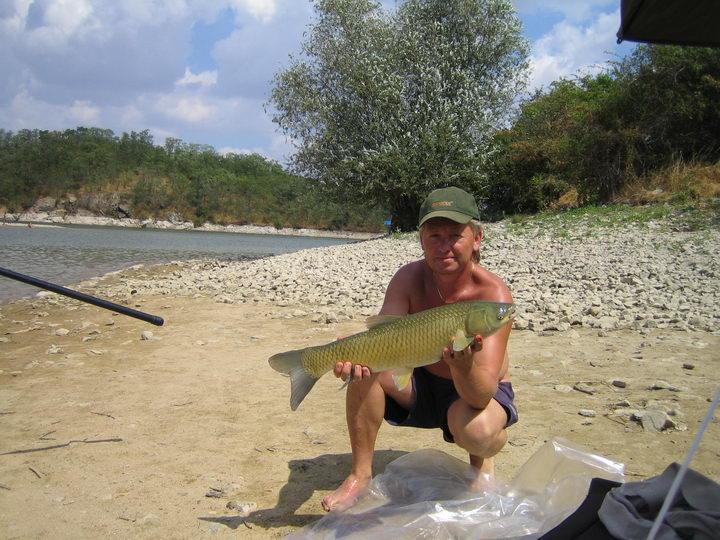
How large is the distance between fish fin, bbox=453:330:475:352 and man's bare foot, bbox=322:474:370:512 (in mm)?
970

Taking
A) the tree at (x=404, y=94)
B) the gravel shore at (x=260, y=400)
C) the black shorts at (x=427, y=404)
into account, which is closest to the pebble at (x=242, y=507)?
the gravel shore at (x=260, y=400)

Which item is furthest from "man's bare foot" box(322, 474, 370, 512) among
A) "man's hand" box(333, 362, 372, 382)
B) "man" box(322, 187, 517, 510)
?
"man's hand" box(333, 362, 372, 382)

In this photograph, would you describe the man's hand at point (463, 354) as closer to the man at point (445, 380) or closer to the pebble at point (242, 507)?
the man at point (445, 380)

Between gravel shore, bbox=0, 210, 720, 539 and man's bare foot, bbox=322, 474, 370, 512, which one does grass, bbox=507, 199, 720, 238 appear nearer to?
gravel shore, bbox=0, 210, 720, 539

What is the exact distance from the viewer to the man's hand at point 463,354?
236 centimetres

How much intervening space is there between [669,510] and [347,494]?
154 centimetres

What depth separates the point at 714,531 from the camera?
5.04ft

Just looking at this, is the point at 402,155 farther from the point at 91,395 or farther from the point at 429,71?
the point at 91,395

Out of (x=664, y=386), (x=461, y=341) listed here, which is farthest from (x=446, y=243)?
(x=664, y=386)

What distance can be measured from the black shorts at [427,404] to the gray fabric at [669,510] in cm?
116

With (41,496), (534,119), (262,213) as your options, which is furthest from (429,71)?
(262,213)

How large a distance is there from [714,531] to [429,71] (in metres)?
22.3

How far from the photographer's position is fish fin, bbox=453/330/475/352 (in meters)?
2.33

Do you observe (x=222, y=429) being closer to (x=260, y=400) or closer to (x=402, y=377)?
(x=260, y=400)
